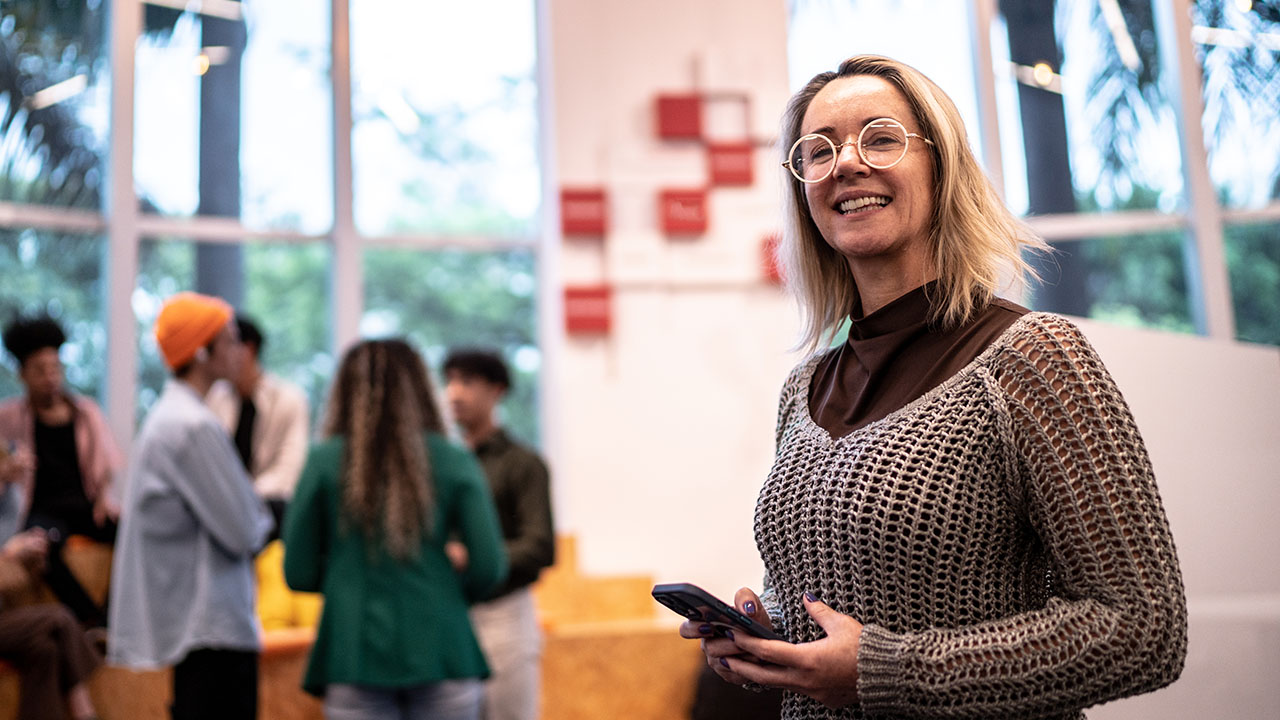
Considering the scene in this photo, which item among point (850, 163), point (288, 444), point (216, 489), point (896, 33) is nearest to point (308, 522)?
point (216, 489)

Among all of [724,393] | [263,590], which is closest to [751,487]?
[724,393]

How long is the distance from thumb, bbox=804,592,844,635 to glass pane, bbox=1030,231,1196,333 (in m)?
6.22

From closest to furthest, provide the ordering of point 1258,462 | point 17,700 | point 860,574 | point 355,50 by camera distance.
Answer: point 860,574 → point 1258,462 → point 17,700 → point 355,50

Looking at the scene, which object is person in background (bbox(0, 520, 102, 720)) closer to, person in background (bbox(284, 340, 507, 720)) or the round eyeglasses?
person in background (bbox(284, 340, 507, 720))

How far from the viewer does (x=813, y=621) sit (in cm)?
142

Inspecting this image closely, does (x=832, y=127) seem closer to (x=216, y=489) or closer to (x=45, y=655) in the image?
(x=216, y=489)

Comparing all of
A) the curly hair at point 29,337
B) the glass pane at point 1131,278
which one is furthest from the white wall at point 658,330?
the curly hair at point 29,337

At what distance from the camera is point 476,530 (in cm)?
291

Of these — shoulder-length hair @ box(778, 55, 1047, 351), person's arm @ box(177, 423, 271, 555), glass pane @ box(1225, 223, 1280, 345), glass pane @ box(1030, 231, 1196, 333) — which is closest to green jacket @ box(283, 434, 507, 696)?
person's arm @ box(177, 423, 271, 555)

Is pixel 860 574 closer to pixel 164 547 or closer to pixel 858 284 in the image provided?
pixel 858 284

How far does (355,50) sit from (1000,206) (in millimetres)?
5968

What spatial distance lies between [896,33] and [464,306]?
3.15 meters

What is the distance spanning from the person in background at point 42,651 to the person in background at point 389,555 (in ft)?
6.22

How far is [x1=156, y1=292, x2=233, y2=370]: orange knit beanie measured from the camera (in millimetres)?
3393
